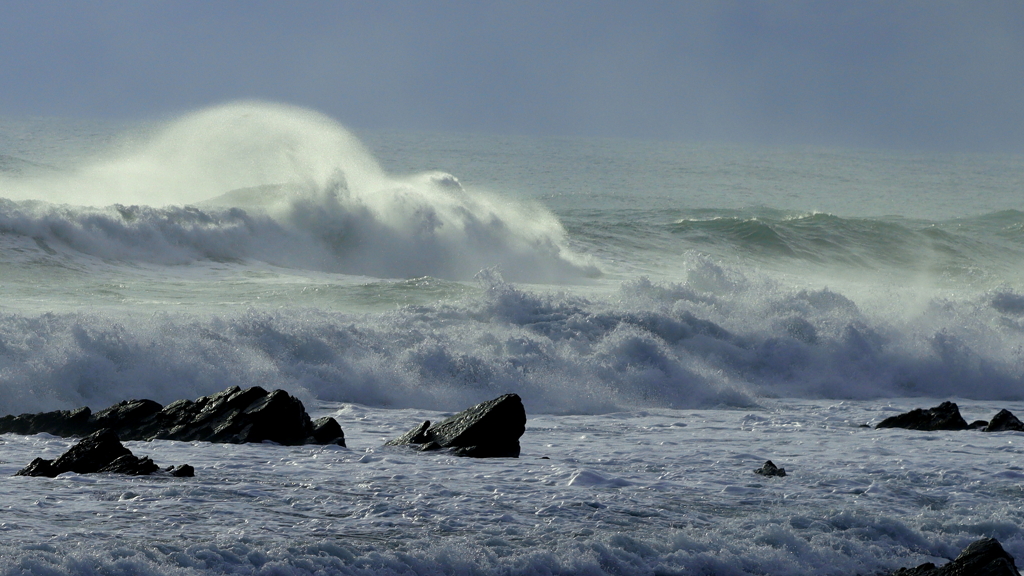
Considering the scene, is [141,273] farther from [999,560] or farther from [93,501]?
[999,560]

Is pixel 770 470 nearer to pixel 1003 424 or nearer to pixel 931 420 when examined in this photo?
pixel 931 420

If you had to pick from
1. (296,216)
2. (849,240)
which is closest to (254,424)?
(296,216)

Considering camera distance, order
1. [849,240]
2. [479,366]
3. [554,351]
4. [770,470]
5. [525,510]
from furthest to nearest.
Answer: [849,240]
[554,351]
[479,366]
[770,470]
[525,510]

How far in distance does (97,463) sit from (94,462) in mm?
26

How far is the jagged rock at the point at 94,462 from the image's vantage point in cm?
762

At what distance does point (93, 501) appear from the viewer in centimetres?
686

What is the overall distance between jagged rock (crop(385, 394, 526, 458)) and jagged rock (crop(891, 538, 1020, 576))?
375cm

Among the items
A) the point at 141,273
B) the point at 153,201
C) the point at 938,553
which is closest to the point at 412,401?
the point at 938,553

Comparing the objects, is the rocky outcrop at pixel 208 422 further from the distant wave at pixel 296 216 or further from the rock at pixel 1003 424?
the distant wave at pixel 296 216

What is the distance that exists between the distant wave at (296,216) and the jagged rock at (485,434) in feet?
42.9

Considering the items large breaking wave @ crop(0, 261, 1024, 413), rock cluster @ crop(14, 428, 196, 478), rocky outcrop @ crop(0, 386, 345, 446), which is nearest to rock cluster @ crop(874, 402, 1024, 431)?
large breaking wave @ crop(0, 261, 1024, 413)

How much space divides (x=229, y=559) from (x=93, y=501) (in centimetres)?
155

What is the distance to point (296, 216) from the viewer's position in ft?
79.4

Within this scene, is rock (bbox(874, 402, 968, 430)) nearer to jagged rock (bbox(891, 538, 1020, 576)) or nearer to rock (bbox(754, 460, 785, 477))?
rock (bbox(754, 460, 785, 477))
